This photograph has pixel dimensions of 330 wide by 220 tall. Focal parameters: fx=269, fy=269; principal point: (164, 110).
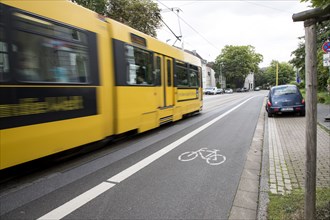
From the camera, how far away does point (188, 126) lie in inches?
419

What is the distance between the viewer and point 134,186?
438 cm

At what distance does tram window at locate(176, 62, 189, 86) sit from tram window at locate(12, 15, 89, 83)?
5.79 metres

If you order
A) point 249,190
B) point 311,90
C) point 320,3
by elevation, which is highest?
point 320,3

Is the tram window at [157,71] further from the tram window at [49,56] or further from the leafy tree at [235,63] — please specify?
the leafy tree at [235,63]

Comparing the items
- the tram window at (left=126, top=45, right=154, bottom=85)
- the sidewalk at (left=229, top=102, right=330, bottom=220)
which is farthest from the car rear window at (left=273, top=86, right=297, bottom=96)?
the tram window at (left=126, top=45, right=154, bottom=85)

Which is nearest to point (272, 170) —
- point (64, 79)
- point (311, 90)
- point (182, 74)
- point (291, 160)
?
point (291, 160)

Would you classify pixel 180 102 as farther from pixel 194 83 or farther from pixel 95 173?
pixel 95 173

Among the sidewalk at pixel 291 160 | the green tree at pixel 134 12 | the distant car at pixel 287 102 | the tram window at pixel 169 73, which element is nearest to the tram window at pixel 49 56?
the sidewalk at pixel 291 160

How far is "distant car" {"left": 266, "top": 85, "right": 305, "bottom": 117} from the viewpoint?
41.8 ft

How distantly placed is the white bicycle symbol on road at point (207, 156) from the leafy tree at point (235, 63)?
252ft

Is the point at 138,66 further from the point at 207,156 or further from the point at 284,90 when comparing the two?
the point at 284,90

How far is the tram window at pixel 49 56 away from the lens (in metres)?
4.23

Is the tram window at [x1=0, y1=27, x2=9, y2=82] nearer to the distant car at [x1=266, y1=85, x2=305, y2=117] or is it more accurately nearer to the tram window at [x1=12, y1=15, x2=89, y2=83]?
the tram window at [x1=12, y1=15, x2=89, y2=83]

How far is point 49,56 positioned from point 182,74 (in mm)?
7371
